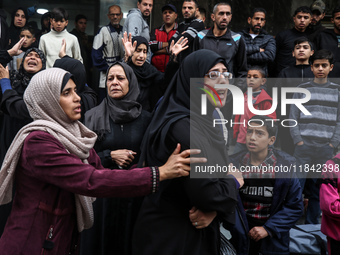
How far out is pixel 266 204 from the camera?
349 centimetres

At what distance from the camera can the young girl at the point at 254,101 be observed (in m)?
4.89

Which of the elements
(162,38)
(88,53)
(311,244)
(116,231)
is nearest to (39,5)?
(88,53)

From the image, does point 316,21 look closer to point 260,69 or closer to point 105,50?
point 260,69

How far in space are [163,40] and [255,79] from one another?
140 cm

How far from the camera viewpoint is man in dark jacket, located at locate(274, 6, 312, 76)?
19.9 feet

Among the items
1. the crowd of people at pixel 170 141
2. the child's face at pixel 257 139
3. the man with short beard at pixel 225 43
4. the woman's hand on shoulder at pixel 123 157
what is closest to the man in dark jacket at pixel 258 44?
the crowd of people at pixel 170 141

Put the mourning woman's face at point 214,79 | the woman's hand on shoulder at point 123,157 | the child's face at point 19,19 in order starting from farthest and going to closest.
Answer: the child's face at point 19,19 < the woman's hand on shoulder at point 123,157 < the mourning woman's face at point 214,79

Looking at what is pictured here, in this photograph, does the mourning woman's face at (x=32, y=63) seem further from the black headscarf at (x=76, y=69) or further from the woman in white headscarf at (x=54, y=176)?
the woman in white headscarf at (x=54, y=176)

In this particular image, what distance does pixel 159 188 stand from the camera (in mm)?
2158

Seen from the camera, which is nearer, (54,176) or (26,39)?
(54,176)

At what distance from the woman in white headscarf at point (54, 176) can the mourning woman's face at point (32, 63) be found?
1.99 m


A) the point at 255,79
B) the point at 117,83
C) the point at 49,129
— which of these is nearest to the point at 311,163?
the point at 255,79

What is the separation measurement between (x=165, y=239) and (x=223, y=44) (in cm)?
349

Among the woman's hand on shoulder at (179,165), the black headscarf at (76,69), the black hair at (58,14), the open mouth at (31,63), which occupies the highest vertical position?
the black hair at (58,14)
